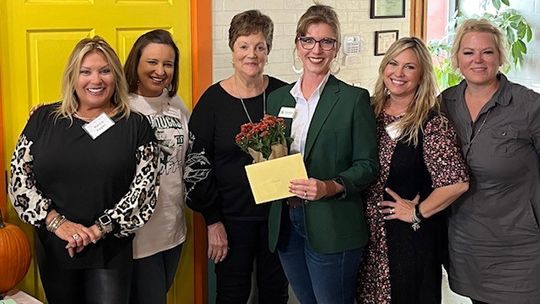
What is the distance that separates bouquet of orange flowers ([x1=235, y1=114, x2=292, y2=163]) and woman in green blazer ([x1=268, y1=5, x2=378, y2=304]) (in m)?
0.12

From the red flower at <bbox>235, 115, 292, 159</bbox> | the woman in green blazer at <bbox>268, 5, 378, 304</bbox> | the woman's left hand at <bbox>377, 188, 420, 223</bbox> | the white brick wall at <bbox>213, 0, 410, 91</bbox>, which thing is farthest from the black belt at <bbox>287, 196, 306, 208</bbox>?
the white brick wall at <bbox>213, 0, 410, 91</bbox>

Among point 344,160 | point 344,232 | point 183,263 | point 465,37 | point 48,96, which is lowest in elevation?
point 183,263

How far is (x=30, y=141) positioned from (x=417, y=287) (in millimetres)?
1565

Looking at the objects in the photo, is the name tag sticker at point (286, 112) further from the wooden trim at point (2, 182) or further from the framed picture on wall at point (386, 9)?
the framed picture on wall at point (386, 9)

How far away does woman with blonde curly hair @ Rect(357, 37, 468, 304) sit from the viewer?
108 inches

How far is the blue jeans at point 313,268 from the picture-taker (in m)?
2.73

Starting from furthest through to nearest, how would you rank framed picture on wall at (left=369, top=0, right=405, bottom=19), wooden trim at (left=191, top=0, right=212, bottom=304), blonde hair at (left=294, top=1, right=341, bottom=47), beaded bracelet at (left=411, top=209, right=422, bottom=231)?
framed picture on wall at (left=369, top=0, right=405, bottom=19)
wooden trim at (left=191, top=0, right=212, bottom=304)
beaded bracelet at (left=411, top=209, right=422, bottom=231)
blonde hair at (left=294, top=1, right=341, bottom=47)

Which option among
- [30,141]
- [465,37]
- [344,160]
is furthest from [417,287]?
[30,141]

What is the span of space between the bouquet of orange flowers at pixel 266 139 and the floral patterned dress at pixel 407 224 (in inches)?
16.8

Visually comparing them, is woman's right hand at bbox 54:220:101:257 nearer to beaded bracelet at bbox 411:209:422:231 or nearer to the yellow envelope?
the yellow envelope

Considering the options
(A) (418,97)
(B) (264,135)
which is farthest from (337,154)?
(A) (418,97)

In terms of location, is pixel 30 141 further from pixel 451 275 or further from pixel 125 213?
pixel 451 275

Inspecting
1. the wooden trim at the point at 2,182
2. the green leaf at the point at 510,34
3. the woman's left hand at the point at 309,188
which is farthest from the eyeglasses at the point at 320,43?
the green leaf at the point at 510,34

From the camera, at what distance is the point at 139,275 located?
2.96m
